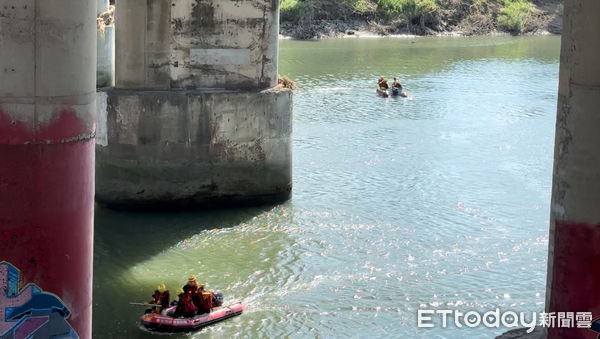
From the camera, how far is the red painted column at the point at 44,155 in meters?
10.6

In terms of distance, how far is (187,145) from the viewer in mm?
22766

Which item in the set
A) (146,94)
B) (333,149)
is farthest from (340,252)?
(333,149)

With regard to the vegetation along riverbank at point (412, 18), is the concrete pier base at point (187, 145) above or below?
below

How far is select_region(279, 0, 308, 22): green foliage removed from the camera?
67500 mm

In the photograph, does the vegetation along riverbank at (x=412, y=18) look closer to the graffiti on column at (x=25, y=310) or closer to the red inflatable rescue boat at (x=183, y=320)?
the red inflatable rescue boat at (x=183, y=320)

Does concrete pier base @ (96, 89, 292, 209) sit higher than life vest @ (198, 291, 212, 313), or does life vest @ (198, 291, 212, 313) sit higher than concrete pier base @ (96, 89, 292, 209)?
concrete pier base @ (96, 89, 292, 209)

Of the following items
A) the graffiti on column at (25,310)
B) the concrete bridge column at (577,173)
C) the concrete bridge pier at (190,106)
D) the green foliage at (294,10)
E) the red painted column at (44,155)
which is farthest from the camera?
the green foliage at (294,10)

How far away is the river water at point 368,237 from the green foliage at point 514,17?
3703cm

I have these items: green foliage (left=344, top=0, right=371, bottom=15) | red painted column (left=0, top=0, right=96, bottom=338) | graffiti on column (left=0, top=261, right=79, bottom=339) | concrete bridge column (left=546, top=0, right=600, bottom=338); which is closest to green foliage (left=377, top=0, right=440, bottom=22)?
green foliage (left=344, top=0, right=371, bottom=15)

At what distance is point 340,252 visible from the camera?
2044cm

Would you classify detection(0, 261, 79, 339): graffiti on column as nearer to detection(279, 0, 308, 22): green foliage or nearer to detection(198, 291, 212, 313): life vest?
detection(198, 291, 212, 313): life vest

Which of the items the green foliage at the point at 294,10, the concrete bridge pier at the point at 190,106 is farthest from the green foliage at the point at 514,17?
the concrete bridge pier at the point at 190,106

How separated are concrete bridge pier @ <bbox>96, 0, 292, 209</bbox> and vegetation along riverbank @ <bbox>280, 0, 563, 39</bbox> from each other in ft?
141

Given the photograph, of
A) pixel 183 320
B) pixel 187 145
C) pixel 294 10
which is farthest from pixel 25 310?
pixel 294 10
